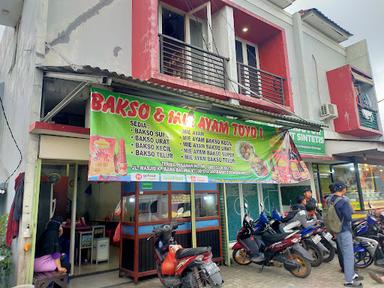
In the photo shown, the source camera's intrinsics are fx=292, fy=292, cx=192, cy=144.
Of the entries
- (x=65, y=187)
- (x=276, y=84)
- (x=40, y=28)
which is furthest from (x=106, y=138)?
Result: (x=276, y=84)

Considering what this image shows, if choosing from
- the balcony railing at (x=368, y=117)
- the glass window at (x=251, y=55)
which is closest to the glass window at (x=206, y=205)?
the glass window at (x=251, y=55)

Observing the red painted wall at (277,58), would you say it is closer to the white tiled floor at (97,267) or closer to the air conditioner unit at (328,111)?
the air conditioner unit at (328,111)

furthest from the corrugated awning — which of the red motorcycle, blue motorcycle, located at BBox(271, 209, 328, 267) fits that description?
the red motorcycle

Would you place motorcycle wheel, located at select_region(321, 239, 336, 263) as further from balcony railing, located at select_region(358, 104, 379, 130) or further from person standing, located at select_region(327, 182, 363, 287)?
balcony railing, located at select_region(358, 104, 379, 130)

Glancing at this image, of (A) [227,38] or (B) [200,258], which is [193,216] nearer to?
(B) [200,258]

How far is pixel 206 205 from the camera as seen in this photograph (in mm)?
7516

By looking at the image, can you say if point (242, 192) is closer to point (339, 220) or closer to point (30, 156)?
point (339, 220)

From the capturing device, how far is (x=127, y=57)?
7.00 meters

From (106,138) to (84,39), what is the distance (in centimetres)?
284

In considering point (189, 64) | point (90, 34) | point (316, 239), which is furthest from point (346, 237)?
point (90, 34)

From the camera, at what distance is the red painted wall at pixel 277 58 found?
9.81 meters

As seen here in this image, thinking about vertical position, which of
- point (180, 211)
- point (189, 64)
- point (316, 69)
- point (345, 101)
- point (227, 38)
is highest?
point (316, 69)

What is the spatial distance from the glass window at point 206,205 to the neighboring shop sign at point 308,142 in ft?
12.0

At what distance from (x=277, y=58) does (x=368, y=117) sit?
5186 millimetres
